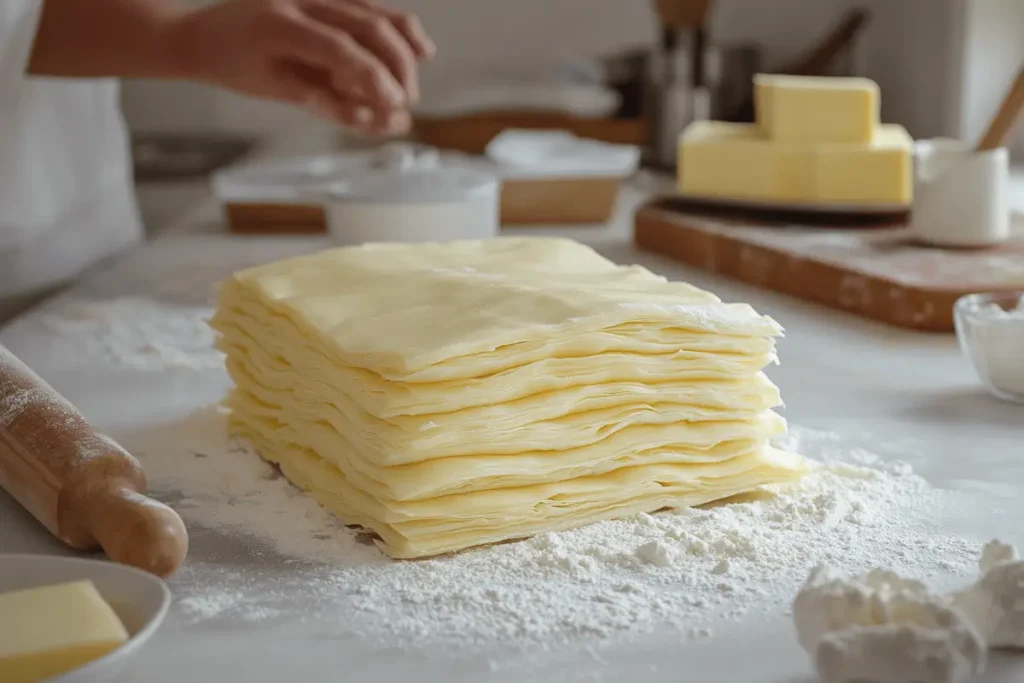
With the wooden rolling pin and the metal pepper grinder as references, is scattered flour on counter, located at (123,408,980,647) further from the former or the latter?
the metal pepper grinder

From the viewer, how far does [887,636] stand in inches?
24.4

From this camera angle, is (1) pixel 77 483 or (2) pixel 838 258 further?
(2) pixel 838 258

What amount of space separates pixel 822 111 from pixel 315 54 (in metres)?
0.72

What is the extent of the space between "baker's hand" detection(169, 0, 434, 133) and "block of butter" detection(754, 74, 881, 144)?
0.52m

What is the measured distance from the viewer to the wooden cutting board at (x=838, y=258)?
4.63 ft

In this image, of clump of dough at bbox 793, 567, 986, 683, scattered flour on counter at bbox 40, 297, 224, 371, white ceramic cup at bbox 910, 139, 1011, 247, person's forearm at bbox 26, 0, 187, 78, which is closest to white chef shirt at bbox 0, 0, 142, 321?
person's forearm at bbox 26, 0, 187, 78

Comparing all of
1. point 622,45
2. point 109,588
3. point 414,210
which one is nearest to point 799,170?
point 414,210

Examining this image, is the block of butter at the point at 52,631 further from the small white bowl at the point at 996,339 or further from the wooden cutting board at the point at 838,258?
the wooden cutting board at the point at 838,258

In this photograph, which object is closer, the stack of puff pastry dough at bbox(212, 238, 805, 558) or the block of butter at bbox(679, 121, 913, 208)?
the stack of puff pastry dough at bbox(212, 238, 805, 558)

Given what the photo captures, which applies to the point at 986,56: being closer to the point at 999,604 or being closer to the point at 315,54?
the point at 315,54

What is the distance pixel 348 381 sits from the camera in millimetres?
864

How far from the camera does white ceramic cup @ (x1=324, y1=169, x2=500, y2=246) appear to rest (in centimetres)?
164

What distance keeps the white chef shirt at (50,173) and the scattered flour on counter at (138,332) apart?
217mm

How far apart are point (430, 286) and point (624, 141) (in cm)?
172
